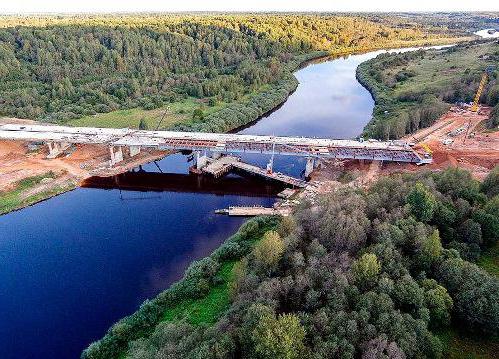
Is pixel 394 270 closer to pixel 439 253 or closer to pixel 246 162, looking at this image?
pixel 439 253

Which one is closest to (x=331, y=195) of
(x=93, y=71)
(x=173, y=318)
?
(x=173, y=318)

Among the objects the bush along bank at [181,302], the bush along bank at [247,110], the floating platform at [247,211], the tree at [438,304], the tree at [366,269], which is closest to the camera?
the tree at [438,304]

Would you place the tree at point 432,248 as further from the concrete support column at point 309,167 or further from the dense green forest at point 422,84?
the dense green forest at point 422,84

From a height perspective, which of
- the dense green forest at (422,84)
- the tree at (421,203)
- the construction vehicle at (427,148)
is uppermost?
the tree at (421,203)

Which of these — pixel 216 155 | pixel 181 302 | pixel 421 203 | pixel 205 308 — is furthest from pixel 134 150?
pixel 421 203

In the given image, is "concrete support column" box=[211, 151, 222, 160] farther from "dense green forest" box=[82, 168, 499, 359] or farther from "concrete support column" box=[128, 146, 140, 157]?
"dense green forest" box=[82, 168, 499, 359]

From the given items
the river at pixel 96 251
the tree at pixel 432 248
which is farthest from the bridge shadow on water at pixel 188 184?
the tree at pixel 432 248

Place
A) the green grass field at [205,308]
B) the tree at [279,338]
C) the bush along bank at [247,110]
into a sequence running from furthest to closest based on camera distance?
the bush along bank at [247,110], the green grass field at [205,308], the tree at [279,338]
